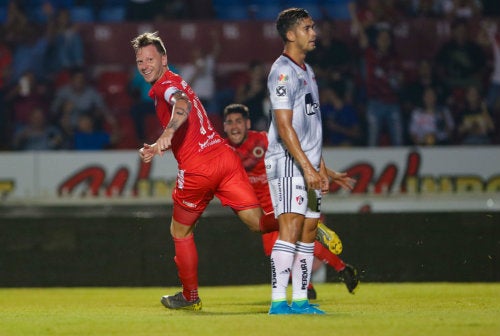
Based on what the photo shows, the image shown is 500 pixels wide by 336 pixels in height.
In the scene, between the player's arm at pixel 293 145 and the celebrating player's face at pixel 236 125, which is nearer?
the player's arm at pixel 293 145

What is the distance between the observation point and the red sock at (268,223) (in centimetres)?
809

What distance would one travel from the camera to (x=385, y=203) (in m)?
13.5

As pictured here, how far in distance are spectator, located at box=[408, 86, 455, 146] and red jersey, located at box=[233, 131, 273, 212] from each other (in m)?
5.19

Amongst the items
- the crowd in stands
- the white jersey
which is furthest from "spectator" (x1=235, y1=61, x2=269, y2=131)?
the white jersey

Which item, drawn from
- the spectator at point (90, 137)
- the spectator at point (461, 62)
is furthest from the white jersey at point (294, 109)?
the spectator at point (461, 62)

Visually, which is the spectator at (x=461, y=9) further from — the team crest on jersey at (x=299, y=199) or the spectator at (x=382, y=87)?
the team crest on jersey at (x=299, y=199)

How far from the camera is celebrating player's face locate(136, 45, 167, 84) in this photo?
8156 mm

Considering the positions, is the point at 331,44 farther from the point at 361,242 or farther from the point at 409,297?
the point at 409,297

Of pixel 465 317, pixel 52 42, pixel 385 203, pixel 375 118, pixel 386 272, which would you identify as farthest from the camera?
pixel 52 42

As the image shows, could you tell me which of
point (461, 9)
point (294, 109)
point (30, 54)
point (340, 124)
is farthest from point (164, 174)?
point (294, 109)

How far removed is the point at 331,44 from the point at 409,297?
6.57 metres

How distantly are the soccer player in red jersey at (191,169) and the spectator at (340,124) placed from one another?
21.2 feet

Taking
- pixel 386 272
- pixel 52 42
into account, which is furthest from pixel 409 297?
pixel 52 42

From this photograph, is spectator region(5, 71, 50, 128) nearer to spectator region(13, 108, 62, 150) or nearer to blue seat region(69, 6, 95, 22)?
spectator region(13, 108, 62, 150)
